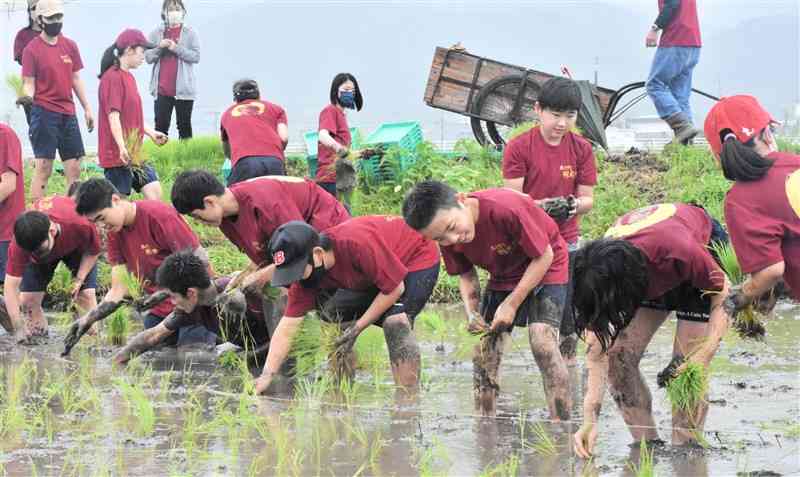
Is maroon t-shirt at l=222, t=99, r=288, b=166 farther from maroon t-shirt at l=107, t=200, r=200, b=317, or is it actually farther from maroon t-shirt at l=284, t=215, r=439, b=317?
maroon t-shirt at l=284, t=215, r=439, b=317

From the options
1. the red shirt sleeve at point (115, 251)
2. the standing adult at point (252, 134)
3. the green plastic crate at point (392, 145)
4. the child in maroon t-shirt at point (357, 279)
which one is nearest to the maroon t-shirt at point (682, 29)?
the green plastic crate at point (392, 145)

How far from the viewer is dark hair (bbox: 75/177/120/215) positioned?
23.7ft

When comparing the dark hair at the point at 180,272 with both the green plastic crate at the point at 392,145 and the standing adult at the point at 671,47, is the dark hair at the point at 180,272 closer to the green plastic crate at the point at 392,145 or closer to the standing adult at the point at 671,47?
the green plastic crate at the point at 392,145

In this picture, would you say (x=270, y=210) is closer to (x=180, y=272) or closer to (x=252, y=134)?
(x=180, y=272)

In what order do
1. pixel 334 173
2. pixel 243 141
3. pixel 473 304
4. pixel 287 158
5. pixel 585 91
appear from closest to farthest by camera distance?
pixel 473 304 → pixel 243 141 → pixel 334 173 → pixel 585 91 → pixel 287 158

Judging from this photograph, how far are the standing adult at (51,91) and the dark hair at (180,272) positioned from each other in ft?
12.4

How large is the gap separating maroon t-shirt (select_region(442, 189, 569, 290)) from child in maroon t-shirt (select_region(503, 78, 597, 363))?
0.84 m

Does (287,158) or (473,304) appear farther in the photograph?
(287,158)

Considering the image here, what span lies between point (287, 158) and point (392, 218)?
7219 mm

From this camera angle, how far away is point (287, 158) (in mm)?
13789

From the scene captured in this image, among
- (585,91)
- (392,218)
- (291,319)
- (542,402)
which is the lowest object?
(542,402)

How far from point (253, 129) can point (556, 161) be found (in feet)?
9.58

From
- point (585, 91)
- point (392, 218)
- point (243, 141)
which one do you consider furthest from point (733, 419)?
point (585, 91)

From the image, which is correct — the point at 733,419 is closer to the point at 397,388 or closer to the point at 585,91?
the point at 397,388
